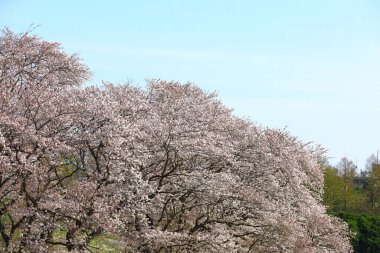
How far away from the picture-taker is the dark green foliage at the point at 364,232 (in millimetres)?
36688

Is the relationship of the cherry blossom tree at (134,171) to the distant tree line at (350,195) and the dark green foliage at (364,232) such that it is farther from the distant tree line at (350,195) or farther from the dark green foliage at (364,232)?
the distant tree line at (350,195)

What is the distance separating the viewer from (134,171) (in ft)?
46.4

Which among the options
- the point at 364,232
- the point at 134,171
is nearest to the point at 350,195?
the point at 364,232

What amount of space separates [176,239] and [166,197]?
1.64 m

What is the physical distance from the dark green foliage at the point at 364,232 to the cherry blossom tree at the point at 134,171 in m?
13.1

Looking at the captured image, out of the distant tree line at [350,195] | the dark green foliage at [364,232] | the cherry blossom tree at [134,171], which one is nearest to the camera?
the cherry blossom tree at [134,171]

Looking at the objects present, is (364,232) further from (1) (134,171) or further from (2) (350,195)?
(1) (134,171)

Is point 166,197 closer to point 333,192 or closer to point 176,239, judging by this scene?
point 176,239

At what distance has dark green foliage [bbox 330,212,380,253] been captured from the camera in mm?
36688

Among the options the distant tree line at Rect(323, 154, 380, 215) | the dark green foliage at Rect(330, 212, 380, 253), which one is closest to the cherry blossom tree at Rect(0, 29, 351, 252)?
the dark green foliage at Rect(330, 212, 380, 253)

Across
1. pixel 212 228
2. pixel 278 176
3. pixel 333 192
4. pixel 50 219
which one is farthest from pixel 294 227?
pixel 333 192

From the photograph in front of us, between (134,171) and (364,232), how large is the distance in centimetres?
→ 2726

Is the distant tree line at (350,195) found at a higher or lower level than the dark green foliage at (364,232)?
higher

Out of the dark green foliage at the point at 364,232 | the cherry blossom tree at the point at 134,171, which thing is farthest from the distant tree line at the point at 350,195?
the cherry blossom tree at the point at 134,171
